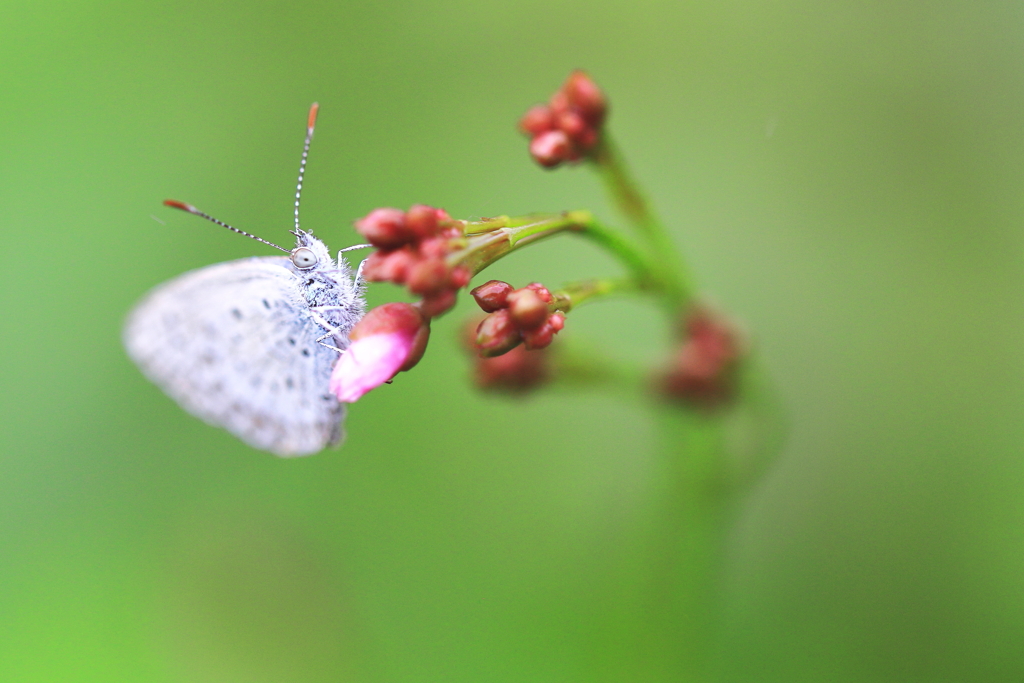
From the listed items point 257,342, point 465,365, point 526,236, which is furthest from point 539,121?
point 465,365

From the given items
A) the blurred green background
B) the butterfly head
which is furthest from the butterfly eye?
the blurred green background

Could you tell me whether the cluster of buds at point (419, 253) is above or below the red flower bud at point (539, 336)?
above

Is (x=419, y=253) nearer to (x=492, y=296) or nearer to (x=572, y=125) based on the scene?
(x=492, y=296)

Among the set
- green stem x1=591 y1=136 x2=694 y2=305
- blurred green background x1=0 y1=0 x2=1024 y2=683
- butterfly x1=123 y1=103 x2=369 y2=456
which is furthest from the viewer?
blurred green background x1=0 y1=0 x2=1024 y2=683

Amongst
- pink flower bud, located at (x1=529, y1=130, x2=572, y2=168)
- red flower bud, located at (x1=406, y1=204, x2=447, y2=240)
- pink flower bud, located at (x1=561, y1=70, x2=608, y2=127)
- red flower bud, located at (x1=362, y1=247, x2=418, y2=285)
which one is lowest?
red flower bud, located at (x1=362, y1=247, x2=418, y2=285)

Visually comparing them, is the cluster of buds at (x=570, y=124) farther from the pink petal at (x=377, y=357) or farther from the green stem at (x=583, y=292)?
the pink petal at (x=377, y=357)

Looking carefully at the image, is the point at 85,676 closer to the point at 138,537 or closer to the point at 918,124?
the point at 138,537

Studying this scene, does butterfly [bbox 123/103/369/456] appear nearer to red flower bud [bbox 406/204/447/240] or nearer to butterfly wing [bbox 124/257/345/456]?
butterfly wing [bbox 124/257/345/456]

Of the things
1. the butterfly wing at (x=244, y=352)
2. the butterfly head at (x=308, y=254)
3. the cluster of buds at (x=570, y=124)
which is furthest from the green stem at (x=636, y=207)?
the butterfly wing at (x=244, y=352)

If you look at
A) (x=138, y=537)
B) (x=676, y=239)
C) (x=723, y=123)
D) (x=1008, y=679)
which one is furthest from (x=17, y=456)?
(x=1008, y=679)
